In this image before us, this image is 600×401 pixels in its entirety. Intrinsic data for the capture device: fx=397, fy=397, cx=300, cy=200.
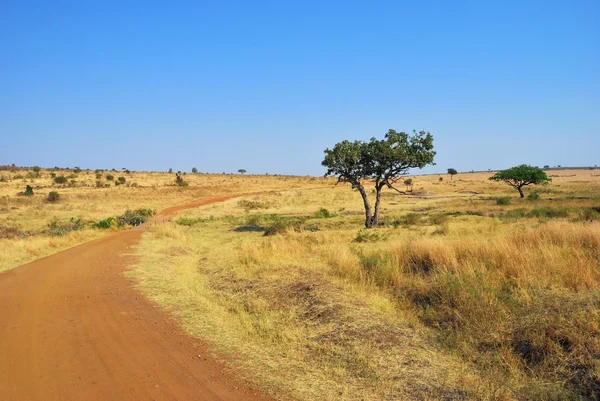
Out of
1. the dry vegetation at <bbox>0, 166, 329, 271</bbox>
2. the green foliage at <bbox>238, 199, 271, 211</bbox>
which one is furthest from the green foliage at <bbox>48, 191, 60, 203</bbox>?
the green foliage at <bbox>238, 199, 271, 211</bbox>

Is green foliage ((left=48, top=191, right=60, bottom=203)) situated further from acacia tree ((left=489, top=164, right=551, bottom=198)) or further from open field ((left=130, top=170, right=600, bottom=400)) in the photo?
acacia tree ((left=489, top=164, right=551, bottom=198))

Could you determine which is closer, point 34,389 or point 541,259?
point 34,389

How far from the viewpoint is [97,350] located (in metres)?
6.63

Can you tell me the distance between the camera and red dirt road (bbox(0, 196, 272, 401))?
534 cm

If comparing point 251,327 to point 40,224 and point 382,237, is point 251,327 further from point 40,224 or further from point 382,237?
point 40,224

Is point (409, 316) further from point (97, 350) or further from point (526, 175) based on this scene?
point (526, 175)

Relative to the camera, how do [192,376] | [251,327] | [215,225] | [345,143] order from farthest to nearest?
[215,225]
[345,143]
[251,327]
[192,376]

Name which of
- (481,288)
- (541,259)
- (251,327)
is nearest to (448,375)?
(481,288)

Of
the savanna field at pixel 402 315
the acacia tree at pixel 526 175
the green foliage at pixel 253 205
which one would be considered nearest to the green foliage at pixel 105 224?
the savanna field at pixel 402 315

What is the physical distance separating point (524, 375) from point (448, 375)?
1.02 metres

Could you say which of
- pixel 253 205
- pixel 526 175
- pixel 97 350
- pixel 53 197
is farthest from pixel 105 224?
pixel 526 175

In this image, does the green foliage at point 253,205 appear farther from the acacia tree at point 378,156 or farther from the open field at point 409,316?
the open field at point 409,316

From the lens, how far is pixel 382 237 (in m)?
19.6

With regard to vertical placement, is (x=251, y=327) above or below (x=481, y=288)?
below
